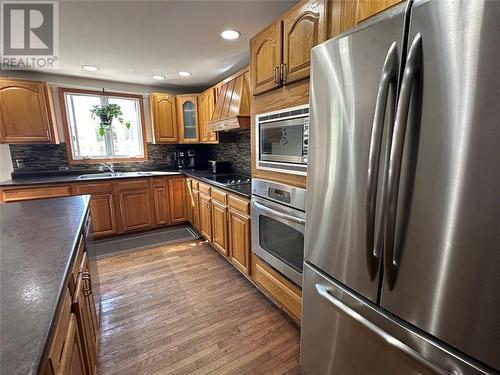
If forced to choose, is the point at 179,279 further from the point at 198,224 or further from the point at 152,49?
the point at 152,49

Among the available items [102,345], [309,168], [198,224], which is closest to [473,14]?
[309,168]

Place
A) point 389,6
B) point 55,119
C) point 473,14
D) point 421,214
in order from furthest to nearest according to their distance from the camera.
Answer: point 55,119 → point 389,6 → point 421,214 → point 473,14

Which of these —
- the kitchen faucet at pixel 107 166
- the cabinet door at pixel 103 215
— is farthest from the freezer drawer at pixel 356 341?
the kitchen faucet at pixel 107 166

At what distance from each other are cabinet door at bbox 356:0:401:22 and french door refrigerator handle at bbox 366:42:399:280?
0.35 m

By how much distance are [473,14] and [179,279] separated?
2589mm

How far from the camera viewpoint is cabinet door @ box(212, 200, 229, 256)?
2.54 metres

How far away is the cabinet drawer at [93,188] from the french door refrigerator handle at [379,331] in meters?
3.09

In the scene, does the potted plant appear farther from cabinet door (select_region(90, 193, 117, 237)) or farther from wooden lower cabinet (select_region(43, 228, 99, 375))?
wooden lower cabinet (select_region(43, 228, 99, 375))

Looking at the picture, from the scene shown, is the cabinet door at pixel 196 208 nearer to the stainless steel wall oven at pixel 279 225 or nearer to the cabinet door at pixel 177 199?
the cabinet door at pixel 177 199

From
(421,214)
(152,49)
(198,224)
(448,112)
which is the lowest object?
(198,224)

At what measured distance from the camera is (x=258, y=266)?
80.6 inches

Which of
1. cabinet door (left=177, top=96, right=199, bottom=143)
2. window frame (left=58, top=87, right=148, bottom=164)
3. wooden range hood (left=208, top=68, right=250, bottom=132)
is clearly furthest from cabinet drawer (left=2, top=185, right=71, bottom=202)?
wooden range hood (left=208, top=68, right=250, bottom=132)

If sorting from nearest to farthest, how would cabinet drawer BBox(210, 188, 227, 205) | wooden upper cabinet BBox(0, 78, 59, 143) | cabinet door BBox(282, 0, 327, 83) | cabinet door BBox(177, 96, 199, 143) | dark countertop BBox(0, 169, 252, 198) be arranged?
cabinet door BBox(282, 0, 327, 83) → dark countertop BBox(0, 169, 252, 198) → cabinet drawer BBox(210, 188, 227, 205) → wooden upper cabinet BBox(0, 78, 59, 143) → cabinet door BBox(177, 96, 199, 143)

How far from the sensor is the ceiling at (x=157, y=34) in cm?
176
